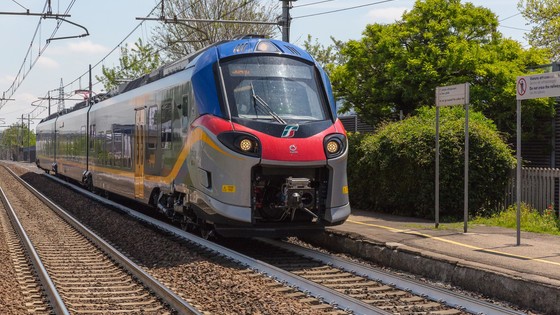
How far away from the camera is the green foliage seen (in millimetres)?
12758

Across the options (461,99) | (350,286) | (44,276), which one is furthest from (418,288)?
(461,99)

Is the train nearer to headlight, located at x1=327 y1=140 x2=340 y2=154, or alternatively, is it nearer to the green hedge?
headlight, located at x1=327 y1=140 x2=340 y2=154

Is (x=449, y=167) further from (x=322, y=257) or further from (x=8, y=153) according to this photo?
(x=8, y=153)

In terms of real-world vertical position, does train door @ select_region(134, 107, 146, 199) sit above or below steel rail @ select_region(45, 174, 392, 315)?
above

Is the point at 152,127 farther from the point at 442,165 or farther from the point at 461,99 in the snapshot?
the point at 461,99

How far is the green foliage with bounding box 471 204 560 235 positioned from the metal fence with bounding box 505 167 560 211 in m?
0.21

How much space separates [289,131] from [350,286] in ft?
9.09

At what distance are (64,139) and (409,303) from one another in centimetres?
2504

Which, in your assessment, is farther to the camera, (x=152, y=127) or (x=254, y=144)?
(x=152, y=127)

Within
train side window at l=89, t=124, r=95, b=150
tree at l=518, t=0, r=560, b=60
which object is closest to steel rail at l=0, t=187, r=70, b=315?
train side window at l=89, t=124, r=95, b=150

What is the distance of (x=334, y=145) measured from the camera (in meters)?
10.7

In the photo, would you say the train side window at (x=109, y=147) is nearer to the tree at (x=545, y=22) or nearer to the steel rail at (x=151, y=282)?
the steel rail at (x=151, y=282)

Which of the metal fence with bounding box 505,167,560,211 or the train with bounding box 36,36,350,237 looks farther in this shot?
the metal fence with bounding box 505,167,560,211

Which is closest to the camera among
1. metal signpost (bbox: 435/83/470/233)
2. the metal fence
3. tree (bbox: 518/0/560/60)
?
metal signpost (bbox: 435/83/470/233)
